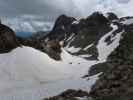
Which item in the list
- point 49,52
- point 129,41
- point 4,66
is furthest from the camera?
point 129,41

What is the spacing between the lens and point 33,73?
73.9m

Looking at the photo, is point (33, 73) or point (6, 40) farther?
point (6, 40)

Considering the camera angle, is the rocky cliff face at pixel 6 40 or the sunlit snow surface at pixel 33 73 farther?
the rocky cliff face at pixel 6 40

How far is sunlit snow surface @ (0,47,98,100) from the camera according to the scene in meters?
62.0

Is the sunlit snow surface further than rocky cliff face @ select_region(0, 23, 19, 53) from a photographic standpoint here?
No

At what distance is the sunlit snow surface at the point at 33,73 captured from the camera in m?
62.0

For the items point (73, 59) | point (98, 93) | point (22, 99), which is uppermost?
point (98, 93)

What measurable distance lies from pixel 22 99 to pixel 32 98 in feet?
6.43

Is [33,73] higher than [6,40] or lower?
lower

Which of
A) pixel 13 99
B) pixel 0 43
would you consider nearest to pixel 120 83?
pixel 13 99

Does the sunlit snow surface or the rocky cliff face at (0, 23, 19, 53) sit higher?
the rocky cliff face at (0, 23, 19, 53)

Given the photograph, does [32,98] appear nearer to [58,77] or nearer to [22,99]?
[22,99]

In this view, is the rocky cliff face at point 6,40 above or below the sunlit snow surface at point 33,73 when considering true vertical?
above

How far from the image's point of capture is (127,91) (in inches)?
1489
